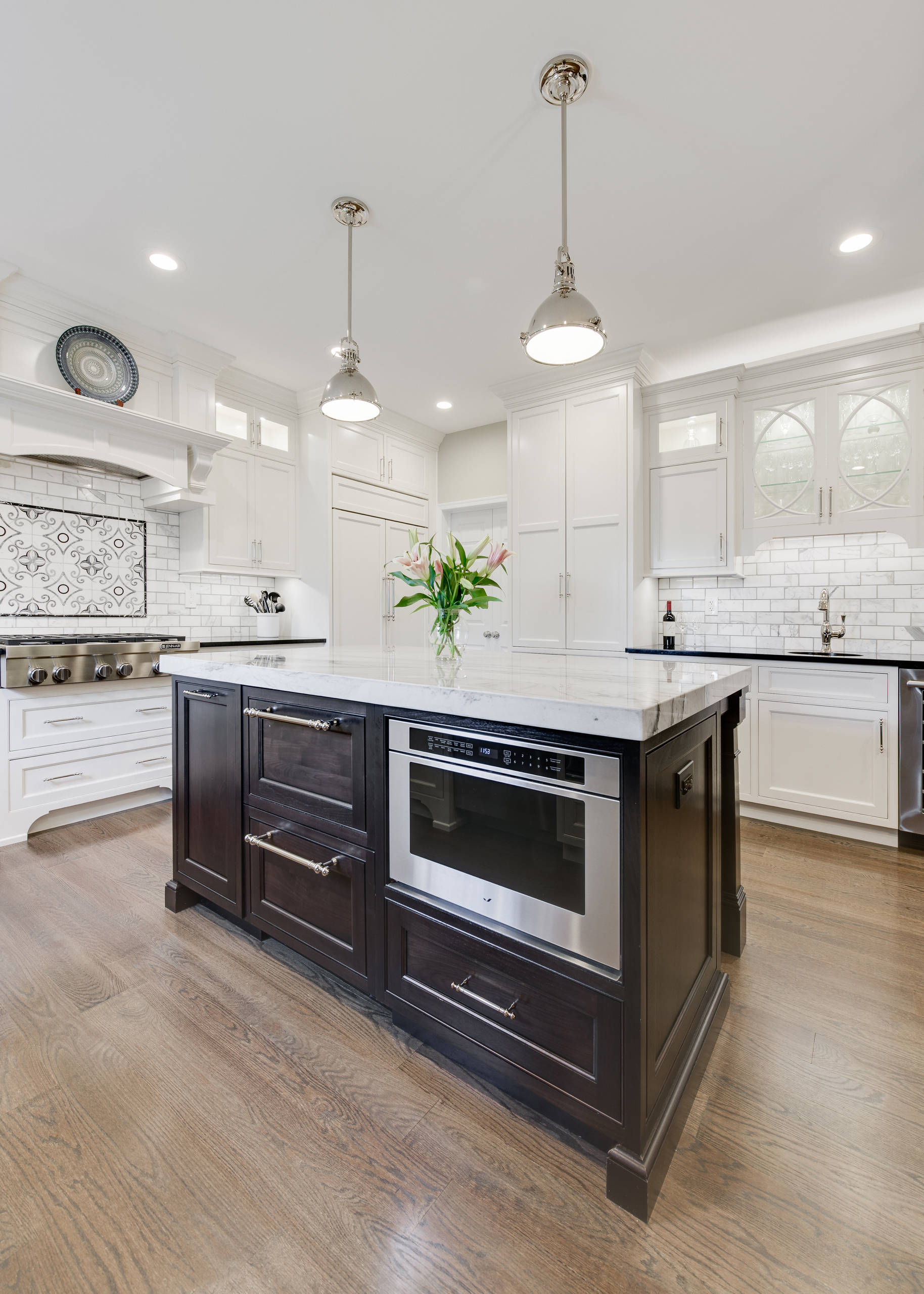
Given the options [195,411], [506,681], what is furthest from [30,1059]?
[195,411]

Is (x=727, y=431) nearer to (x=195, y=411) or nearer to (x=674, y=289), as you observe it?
(x=674, y=289)

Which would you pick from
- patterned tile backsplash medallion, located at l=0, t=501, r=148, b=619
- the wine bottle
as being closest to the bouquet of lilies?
the wine bottle

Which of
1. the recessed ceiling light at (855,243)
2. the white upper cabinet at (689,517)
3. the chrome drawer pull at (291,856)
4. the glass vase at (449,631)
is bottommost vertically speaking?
the chrome drawer pull at (291,856)

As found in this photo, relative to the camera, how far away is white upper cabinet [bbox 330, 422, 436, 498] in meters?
4.44

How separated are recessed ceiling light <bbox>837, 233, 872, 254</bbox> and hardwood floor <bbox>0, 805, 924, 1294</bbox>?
3005mm

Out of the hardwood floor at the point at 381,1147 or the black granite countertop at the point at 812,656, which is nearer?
the hardwood floor at the point at 381,1147

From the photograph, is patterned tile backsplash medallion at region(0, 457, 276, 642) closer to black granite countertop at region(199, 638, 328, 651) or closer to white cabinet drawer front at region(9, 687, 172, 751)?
black granite countertop at region(199, 638, 328, 651)

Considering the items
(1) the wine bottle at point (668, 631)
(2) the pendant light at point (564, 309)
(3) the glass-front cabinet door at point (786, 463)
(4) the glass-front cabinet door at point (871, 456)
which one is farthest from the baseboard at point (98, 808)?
(4) the glass-front cabinet door at point (871, 456)

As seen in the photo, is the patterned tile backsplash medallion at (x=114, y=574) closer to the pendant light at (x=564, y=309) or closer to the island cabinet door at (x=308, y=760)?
the island cabinet door at (x=308, y=760)

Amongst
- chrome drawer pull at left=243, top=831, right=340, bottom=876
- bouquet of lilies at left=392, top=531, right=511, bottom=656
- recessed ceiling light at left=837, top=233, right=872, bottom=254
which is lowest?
chrome drawer pull at left=243, top=831, right=340, bottom=876

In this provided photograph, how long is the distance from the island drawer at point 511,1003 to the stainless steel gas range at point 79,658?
1791 millimetres

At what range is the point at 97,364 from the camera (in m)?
3.26

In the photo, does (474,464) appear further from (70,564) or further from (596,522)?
(70,564)

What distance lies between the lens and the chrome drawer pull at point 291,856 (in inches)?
60.9
